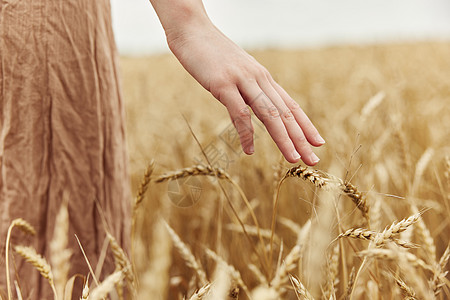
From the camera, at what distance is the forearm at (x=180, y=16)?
626 millimetres

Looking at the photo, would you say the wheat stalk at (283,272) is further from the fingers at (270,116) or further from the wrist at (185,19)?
the wrist at (185,19)

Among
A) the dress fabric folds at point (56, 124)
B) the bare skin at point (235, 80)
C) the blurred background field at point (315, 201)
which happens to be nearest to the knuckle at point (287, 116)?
the bare skin at point (235, 80)

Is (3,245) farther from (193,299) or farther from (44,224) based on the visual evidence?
(193,299)

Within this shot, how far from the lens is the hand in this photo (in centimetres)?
60

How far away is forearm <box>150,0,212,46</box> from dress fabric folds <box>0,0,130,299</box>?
20 cm

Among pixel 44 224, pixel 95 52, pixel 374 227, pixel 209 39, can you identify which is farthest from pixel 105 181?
pixel 374 227

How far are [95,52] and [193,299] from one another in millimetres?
506

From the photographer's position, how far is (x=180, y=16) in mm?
628

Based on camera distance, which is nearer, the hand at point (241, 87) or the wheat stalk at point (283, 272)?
the wheat stalk at point (283, 272)

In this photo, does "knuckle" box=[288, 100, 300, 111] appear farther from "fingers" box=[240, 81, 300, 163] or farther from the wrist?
the wrist

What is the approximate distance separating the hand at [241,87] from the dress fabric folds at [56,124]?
0.73 ft

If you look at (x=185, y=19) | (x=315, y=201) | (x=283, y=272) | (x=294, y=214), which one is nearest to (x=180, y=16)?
(x=185, y=19)

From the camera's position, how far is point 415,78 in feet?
10.2

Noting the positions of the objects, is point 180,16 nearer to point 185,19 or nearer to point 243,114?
point 185,19
